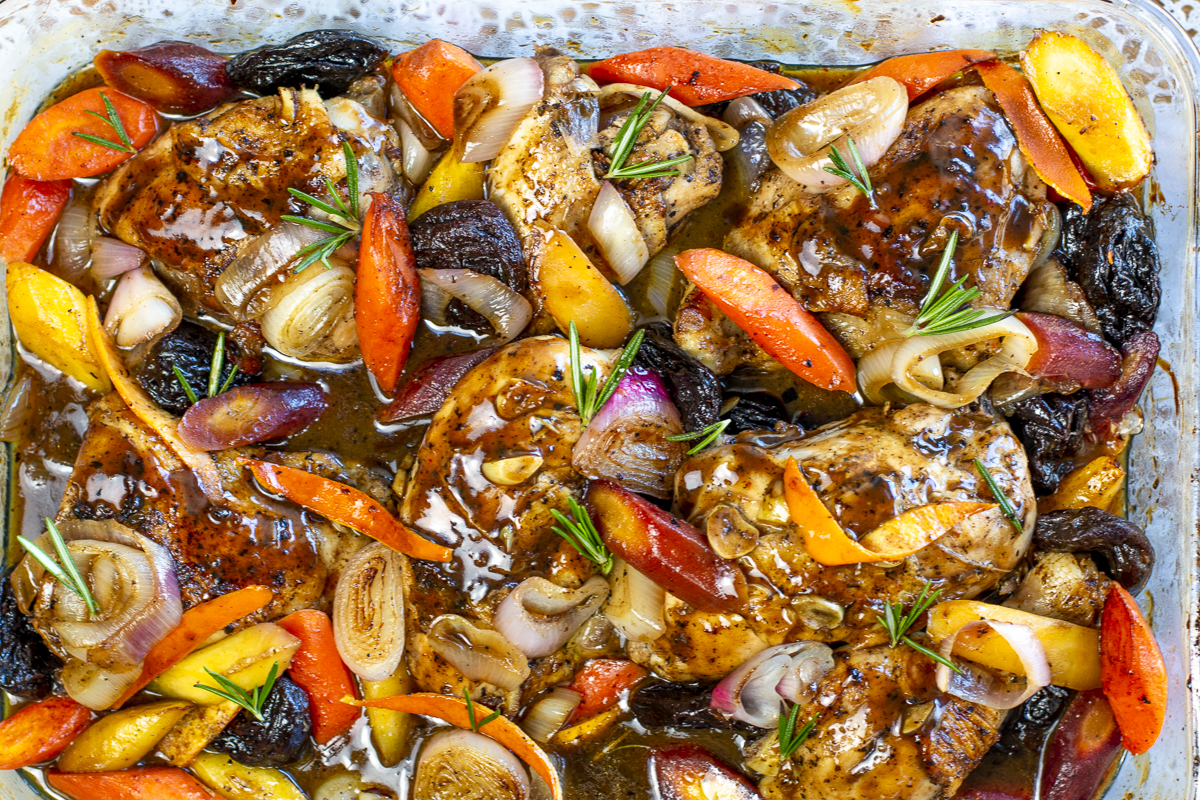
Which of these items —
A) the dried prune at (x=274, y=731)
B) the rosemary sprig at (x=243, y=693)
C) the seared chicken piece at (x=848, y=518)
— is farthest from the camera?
the dried prune at (x=274, y=731)

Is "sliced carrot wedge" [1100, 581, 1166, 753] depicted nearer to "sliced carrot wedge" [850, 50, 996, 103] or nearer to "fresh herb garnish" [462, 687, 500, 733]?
"sliced carrot wedge" [850, 50, 996, 103]

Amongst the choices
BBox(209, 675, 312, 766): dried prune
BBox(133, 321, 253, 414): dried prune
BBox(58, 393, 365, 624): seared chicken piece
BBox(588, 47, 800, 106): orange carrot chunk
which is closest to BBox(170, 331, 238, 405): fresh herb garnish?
BBox(133, 321, 253, 414): dried prune

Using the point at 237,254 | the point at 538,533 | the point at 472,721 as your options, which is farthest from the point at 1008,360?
the point at 237,254

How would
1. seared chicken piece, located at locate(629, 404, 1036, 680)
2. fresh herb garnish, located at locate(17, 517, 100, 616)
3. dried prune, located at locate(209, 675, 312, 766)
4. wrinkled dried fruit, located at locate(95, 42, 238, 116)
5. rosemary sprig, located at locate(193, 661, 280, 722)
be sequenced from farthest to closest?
wrinkled dried fruit, located at locate(95, 42, 238, 116)
dried prune, located at locate(209, 675, 312, 766)
rosemary sprig, located at locate(193, 661, 280, 722)
seared chicken piece, located at locate(629, 404, 1036, 680)
fresh herb garnish, located at locate(17, 517, 100, 616)

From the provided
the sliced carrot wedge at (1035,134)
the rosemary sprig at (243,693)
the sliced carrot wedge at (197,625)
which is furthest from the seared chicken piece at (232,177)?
the sliced carrot wedge at (1035,134)

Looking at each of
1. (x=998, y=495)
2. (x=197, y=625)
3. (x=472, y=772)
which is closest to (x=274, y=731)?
(x=197, y=625)

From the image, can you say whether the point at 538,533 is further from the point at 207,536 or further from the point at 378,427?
the point at 207,536

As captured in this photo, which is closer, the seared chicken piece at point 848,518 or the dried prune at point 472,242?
the seared chicken piece at point 848,518

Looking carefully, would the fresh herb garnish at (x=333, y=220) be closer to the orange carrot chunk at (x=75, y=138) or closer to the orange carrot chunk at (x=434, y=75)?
the orange carrot chunk at (x=434, y=75)
